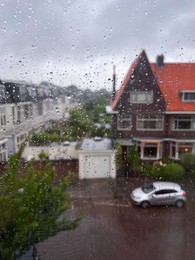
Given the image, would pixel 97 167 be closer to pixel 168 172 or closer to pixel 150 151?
pixel 150 151

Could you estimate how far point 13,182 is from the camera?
152cm

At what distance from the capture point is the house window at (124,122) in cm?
294

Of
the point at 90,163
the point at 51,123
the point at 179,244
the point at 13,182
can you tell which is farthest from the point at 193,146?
the point at 13,182

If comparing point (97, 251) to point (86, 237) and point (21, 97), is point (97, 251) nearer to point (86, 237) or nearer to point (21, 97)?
point (86, 237)

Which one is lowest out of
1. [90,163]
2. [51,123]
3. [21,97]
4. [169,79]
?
[90,163]

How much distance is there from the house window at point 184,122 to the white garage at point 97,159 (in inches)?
36.1

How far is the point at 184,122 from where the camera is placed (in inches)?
132

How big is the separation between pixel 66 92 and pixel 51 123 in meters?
1.14

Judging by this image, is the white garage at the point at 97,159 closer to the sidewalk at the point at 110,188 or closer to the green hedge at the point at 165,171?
the sidewalk at the point at 110,188

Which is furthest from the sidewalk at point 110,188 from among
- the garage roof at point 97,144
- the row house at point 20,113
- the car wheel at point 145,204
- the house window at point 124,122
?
the row house at point 20,113

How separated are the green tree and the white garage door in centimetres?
162

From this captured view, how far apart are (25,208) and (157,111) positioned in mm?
2364

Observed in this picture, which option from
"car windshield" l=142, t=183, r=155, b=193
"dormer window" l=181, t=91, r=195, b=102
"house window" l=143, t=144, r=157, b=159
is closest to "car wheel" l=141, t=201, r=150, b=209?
"car windshield" l=142, t=183, r=155, b=193

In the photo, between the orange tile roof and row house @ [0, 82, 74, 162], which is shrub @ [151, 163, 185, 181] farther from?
row house @ [0, 82, 74, 162]
